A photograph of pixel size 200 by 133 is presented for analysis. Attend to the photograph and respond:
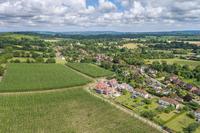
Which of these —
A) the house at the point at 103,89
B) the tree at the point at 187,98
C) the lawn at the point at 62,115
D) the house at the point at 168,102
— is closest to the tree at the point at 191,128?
the lawn at the point at 62,115

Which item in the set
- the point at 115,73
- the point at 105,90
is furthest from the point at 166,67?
the point at 105,90

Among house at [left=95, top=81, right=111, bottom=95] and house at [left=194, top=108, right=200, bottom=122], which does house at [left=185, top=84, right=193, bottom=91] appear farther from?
house at [left=95, top=81, right=111, bottom=95]

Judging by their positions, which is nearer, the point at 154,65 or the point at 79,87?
the point at 79,87

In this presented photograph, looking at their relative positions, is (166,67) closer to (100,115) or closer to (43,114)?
(100,115)

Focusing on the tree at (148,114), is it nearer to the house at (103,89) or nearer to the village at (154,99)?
the village at (154,99)

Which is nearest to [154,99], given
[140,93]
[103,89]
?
[140,93]

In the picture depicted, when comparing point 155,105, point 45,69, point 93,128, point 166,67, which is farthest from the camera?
point 166,67

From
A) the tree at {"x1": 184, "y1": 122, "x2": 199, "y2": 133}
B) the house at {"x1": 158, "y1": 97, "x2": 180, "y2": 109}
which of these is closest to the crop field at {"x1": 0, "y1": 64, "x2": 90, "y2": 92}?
the house at {"x1": 158, "y1": 97, "x2": 180, "y2": 109}
